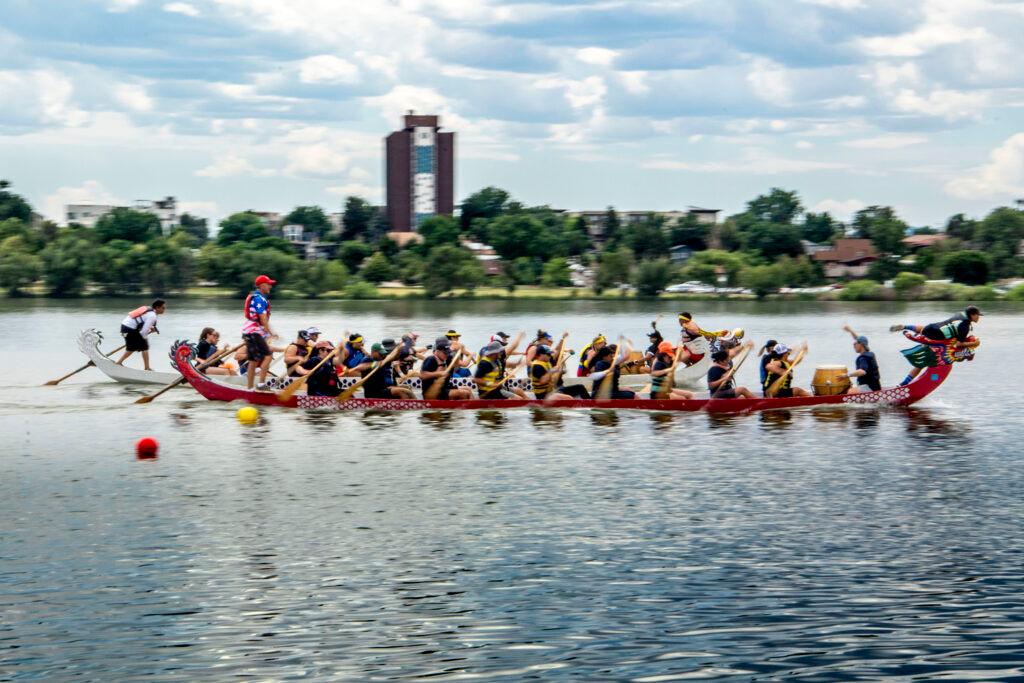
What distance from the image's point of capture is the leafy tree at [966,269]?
4277 inches

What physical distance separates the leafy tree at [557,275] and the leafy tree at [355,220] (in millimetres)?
51506

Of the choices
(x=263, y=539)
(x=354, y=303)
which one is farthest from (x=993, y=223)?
(x=263, y=539)

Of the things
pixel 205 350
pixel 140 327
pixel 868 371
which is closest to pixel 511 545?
pixel 868 371

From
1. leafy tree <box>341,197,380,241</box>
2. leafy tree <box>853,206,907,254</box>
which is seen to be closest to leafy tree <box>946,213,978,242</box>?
leafy tree <box>853,206,907,254</box>

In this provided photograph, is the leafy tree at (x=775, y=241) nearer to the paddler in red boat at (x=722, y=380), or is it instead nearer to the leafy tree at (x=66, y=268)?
the leafy tree at (x=66, y=268)

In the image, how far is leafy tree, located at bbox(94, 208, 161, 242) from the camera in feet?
407

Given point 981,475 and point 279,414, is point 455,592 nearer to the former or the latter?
point 981,475

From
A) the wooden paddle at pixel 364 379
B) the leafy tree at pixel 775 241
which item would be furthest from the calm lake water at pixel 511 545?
the leafy tree at pixel 775 241

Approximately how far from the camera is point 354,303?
102 m

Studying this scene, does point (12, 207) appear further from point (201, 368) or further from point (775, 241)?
point (201, 368)

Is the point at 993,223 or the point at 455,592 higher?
the point at 993,223

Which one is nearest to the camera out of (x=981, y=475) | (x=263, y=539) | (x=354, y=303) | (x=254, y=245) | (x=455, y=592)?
(x=455, y=592)

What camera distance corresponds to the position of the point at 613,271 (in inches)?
4311

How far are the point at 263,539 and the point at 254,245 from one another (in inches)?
4187
